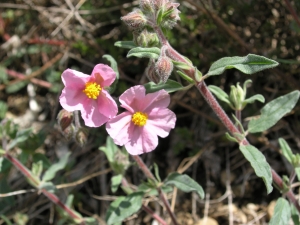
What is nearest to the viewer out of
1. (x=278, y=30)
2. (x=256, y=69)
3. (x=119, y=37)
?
(x=256, y=69)

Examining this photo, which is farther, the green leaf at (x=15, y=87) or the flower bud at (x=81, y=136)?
the green leaf at (x=15, y=87)

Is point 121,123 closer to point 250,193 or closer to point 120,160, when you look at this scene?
point 120,160

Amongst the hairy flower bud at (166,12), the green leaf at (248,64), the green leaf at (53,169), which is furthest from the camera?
the green leaf at (53,169)

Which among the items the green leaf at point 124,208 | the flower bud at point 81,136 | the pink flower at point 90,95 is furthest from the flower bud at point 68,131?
the green leaf at point 124,208

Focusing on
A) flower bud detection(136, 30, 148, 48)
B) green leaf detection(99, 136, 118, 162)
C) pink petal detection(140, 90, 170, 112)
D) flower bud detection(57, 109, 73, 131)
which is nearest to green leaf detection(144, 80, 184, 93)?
pink petal detection(140, 90, 170, 112)

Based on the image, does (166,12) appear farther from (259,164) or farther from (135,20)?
(259,164)

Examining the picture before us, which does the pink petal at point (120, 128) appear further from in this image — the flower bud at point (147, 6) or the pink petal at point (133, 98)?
the flower bud at point (147, 6)

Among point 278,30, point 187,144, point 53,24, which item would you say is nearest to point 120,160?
point 187,144
